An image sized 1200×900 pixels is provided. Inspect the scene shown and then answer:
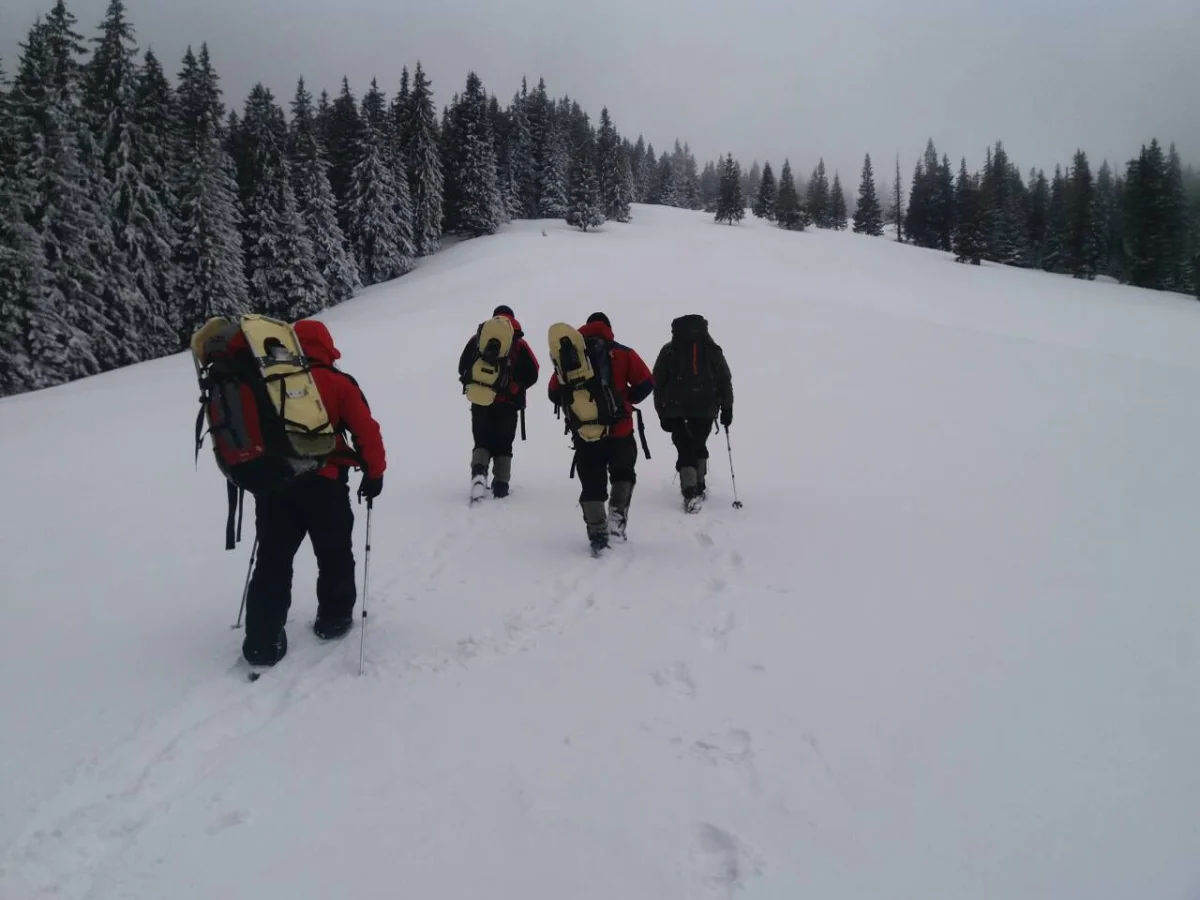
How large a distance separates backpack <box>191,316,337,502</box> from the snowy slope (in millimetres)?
1287

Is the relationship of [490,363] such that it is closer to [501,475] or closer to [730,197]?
[501,475]

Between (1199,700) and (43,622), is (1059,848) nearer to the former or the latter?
(1199,700)

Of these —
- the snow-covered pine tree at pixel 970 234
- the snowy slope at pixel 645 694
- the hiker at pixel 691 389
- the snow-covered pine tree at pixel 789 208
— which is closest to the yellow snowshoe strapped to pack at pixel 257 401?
the snowy slope at pixel 645 694

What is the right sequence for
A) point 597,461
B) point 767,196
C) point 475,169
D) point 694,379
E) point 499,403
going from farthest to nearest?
1. point 767,196
2. point 475,169
3. point 499,403
4. point 694,379
5. point 597,461

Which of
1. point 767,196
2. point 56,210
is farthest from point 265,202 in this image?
point 767,196

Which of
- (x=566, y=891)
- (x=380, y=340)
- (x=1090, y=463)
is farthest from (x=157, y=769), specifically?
(x=380, y=340)

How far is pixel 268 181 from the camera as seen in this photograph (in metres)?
35.2

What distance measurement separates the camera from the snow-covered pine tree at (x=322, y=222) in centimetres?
3725

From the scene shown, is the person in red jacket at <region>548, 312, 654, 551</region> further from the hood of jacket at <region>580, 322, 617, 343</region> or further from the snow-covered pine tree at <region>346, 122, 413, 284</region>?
the snow-covered pine tree at <region>346, 122, 413, 284</region>

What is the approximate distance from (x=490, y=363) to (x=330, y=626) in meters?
3.56

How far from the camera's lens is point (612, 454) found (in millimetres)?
6168

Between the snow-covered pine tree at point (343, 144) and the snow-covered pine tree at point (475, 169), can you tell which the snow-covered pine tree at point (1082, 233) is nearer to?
the snow-covered pine tree at point (475, 169)

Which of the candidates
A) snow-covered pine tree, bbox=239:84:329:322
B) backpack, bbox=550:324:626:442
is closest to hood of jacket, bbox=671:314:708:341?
backpack, bbox=550:324:626:442

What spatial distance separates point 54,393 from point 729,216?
2365 inches
